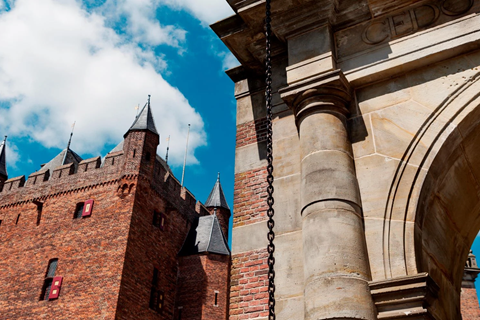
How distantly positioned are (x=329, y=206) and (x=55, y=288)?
73.5 feet

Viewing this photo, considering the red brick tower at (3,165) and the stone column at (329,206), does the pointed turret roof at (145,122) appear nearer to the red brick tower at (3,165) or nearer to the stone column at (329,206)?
the red brick tower at (3,165)

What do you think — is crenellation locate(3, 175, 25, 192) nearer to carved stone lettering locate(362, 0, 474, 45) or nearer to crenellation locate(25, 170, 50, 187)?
crenellation locate(25, 170, 50, 187)

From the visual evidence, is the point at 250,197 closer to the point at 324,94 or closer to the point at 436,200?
the point at 324,94

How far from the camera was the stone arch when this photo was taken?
4273 millimetres

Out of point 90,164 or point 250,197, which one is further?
point 90,164

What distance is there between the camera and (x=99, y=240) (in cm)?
2448

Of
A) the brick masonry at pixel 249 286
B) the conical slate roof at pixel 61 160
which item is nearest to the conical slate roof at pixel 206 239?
the conical slate roof at pixel 61 160

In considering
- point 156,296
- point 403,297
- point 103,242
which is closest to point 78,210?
point 103,242

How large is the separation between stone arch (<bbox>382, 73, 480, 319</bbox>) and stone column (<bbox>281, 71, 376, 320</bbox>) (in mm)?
329

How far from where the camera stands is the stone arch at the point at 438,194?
427 cm

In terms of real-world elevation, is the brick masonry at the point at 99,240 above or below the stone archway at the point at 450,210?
above

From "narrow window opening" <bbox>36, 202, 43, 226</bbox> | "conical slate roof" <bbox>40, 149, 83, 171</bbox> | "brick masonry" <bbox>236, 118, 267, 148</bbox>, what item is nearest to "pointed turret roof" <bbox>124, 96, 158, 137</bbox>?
"narrow window opening" <bbox>36, 202, 43, 226</bbox>

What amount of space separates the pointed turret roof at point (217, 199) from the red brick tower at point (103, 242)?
3.67 metres

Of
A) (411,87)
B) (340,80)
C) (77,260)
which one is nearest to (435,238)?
(411,87)
